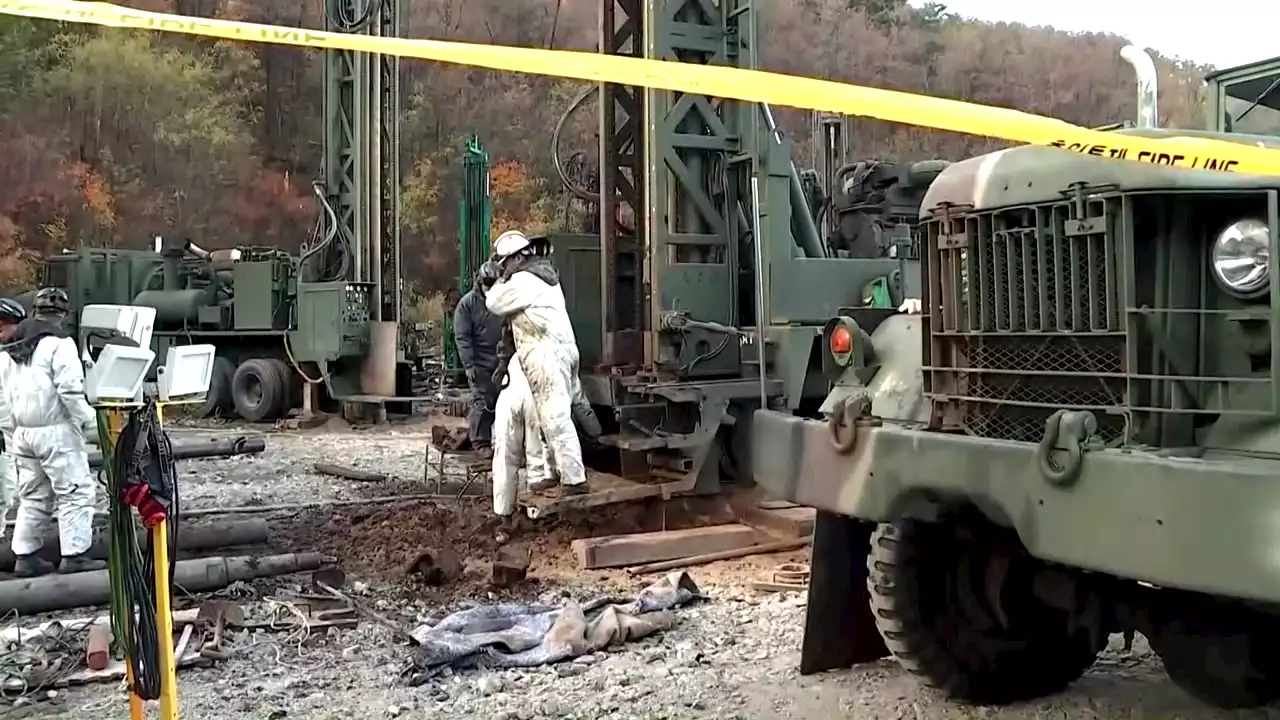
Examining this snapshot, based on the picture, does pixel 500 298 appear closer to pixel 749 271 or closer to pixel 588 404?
pixel 588 404

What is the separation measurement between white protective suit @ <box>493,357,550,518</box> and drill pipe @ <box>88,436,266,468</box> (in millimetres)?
5043

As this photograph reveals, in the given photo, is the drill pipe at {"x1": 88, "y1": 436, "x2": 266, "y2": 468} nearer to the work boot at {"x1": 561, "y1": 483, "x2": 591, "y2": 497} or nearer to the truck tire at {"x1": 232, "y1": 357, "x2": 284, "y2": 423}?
the truck tire at {"x1": 232, "y1": 357, "x2": 284, "y2": 423}

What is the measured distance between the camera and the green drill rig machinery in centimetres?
830

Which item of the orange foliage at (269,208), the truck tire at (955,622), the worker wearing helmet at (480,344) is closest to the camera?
the truck tire at (955,622)

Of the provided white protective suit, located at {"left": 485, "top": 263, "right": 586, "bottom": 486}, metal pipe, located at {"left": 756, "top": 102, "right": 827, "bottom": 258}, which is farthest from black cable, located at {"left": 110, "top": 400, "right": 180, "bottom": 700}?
metal pipe, located at {"left": 756, "top": 102, "right": 827, "bottom": 258}

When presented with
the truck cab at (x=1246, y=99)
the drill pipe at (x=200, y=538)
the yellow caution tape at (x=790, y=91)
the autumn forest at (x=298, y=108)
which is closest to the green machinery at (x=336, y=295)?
the drill pipe at (x=200, y=538)

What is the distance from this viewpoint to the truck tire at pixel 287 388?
1777cm

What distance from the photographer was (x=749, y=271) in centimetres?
894

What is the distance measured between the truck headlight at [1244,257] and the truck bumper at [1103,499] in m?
0.42

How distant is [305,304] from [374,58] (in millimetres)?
3627

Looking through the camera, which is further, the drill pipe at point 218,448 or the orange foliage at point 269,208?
the orange foliage at point 269,208

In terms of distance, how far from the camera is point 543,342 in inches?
298

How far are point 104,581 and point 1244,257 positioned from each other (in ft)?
18.2

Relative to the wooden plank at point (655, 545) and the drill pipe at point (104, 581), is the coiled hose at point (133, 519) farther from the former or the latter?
the wooden plank at point (655, 545)
